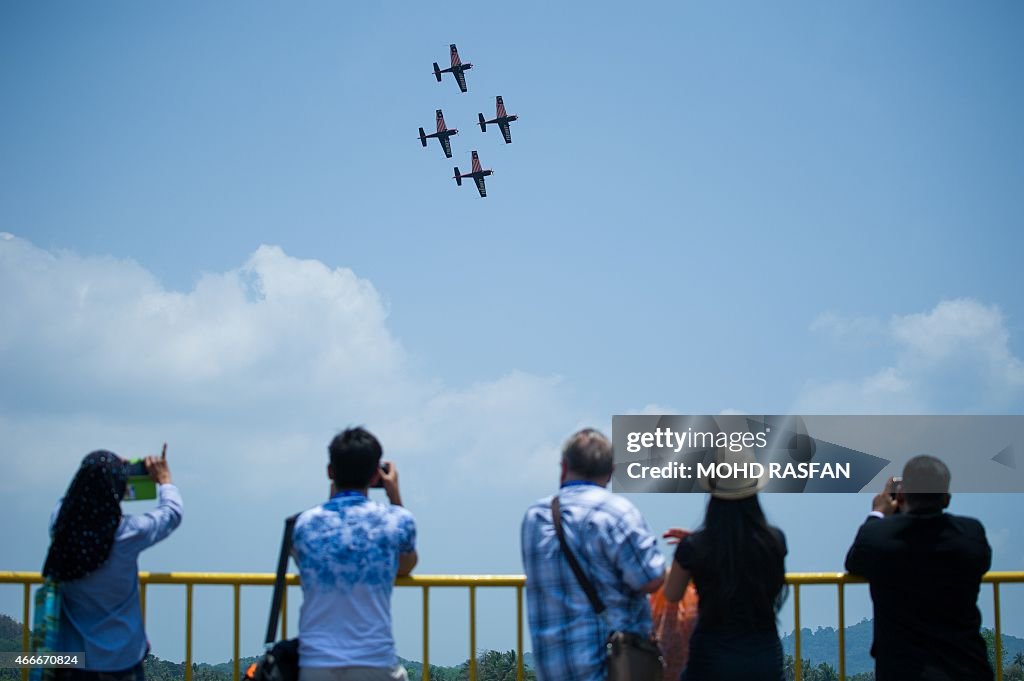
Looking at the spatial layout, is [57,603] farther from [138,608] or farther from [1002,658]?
[1002,658]

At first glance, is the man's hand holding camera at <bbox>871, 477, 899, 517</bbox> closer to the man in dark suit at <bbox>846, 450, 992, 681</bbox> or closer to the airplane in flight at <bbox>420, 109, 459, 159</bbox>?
Answer: the man in dark suit at <bbox>846, 450, 992, 681</bbox>

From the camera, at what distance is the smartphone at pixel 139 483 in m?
4.91

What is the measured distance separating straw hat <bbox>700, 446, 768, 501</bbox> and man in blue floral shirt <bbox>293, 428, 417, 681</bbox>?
5.16 feet

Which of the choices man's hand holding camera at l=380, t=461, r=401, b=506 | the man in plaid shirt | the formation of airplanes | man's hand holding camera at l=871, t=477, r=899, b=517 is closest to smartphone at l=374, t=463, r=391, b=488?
A: man's hand holding camera at l=380, t=461, r=401, b=506

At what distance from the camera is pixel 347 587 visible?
4.55 m

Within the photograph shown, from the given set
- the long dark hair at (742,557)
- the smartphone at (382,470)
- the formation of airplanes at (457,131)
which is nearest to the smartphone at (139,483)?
the smartphone at (382,470)

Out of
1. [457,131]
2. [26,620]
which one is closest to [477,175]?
[457,131]

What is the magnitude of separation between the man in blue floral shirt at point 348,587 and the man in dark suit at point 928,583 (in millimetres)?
2580

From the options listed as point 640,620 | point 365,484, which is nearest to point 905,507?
point 640,620

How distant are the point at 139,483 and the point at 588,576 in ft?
7.92

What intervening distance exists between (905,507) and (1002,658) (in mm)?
1784

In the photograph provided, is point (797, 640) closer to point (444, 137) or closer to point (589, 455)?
point (589, 455)

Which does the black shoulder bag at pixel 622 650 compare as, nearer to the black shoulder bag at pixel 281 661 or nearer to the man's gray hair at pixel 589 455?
the man's gray hair at pixel 589 455

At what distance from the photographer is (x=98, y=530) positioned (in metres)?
4.66
